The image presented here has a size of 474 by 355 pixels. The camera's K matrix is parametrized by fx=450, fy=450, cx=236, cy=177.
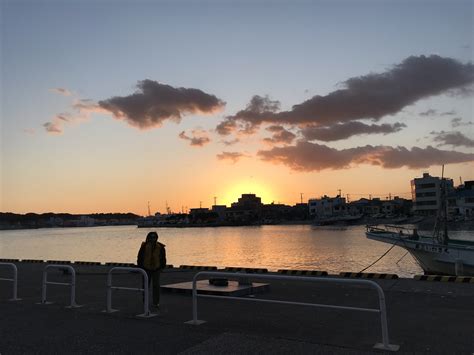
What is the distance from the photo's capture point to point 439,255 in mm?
23031

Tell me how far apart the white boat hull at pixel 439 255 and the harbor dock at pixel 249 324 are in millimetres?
9320

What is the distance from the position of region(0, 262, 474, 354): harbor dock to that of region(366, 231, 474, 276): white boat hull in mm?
9320

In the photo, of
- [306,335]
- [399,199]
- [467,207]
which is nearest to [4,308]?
[306,335]

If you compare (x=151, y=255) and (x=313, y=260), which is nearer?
(x=151, y=255)

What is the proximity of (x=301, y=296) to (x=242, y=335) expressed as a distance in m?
4.89

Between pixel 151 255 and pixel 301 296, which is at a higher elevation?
pixel 151 255

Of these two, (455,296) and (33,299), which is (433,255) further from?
(33,299)

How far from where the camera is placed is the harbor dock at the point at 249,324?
22.6ft

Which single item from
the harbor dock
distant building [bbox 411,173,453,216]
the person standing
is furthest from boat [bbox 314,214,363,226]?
the person standing

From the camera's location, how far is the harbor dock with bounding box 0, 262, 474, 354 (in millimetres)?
6887

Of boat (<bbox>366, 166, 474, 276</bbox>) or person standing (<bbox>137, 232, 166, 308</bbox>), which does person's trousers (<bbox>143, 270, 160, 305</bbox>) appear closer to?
person standing (<bbox>137, 232, 166, 308</bbox>)

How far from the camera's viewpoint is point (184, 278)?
1702 cm

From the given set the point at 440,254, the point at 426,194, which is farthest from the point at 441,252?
the point at 426,194

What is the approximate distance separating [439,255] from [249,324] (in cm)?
1778
